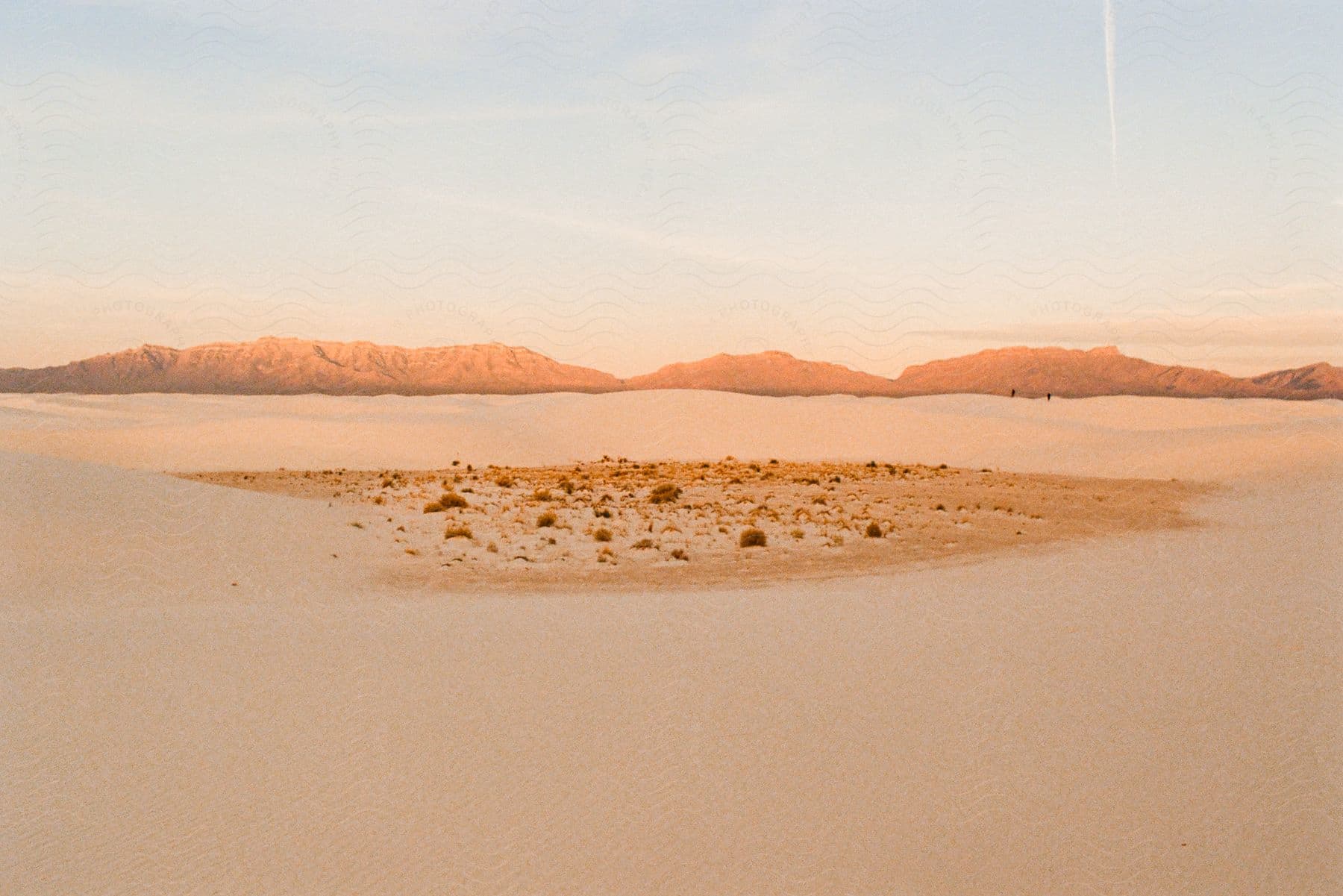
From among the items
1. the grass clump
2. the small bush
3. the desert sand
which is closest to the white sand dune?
the small bush

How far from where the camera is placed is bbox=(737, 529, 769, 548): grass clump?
14.6m

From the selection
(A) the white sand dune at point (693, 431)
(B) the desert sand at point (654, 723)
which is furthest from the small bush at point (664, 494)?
(A) the white sand dune at point (693, 431)

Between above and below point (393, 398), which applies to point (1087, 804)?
below

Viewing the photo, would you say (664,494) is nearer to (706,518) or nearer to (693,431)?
(706,518)

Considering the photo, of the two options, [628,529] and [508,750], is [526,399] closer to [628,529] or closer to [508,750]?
[628,529]

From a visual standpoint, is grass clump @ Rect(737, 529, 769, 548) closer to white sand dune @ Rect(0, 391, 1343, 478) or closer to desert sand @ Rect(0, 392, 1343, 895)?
desert sand @ Rect(0, 392, 1343, 895)

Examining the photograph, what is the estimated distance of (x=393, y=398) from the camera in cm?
6259


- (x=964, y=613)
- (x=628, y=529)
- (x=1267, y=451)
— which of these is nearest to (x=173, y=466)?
(x=628, y=529)

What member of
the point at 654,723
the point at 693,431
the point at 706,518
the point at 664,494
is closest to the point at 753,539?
the point at 706,518

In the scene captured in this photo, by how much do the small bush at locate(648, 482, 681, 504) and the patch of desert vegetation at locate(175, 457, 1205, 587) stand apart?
6cm

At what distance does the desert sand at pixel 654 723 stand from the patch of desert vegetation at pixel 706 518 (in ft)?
3.93

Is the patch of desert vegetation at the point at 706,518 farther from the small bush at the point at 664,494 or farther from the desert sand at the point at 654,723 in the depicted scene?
the desert sand at the point at 654,723

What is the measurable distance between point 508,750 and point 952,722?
284 cm

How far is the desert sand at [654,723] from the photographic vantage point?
15.2ft
